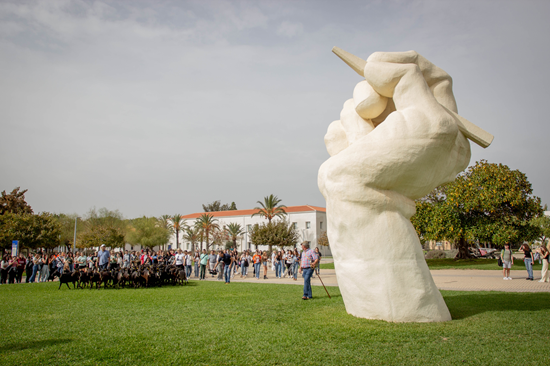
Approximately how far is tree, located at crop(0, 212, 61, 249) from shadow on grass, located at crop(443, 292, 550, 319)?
36002 millimetres

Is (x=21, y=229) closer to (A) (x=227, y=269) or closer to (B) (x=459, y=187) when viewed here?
(A) (x=227, y=269)

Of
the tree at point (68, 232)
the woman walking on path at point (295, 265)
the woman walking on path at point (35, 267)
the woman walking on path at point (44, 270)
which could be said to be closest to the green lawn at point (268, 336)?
the woman walking on path at point (295, 265)

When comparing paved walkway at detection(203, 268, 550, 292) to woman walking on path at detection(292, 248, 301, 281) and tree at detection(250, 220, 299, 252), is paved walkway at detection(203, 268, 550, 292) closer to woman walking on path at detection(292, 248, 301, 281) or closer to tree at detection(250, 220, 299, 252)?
woman walking on path at detection(292, 248, 301, 281)

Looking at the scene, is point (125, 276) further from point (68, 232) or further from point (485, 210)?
point (68, 232)

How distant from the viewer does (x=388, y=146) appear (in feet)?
23.8

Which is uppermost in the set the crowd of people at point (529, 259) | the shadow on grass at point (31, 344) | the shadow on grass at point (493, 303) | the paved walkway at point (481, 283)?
the crowd of people at point (529, 259)

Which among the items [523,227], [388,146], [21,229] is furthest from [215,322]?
[21,229]

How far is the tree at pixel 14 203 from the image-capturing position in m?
38.5

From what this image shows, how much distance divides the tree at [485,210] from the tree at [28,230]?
111 ft

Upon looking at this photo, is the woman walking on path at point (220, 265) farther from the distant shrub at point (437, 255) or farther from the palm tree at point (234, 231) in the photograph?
the palm tree at point (234, 231)

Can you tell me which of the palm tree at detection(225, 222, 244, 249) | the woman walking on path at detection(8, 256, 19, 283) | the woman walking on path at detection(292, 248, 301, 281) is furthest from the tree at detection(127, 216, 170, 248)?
the woman walking on path at detection(292, 248, 301, 281)

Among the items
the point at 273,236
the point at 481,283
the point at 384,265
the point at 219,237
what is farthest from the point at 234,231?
the point at 384,265

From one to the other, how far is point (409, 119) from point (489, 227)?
23.4 m

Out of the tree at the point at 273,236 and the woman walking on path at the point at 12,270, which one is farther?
the tree at the point at 273,236
